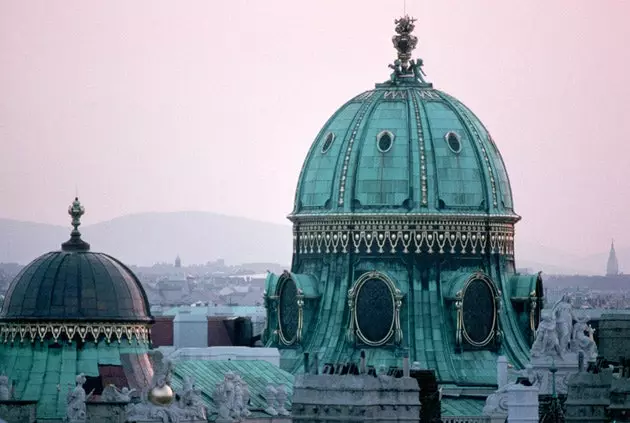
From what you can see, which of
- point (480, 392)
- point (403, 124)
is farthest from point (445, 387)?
point (403, 124)

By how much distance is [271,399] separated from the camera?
11325cm

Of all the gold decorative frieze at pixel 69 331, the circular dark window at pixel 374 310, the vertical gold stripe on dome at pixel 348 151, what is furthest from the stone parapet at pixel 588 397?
the vertical gold stripe on dome at pixel 348 151

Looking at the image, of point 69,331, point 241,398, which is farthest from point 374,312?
point 69,331

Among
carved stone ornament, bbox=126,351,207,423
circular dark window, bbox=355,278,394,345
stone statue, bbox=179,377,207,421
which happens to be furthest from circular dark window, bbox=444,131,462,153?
carved stone ornament, bbox=126,351,207,423

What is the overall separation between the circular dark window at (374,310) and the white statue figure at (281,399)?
13.2 meters

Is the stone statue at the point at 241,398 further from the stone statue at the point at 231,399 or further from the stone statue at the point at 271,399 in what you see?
the stone statue at the point at 271,399

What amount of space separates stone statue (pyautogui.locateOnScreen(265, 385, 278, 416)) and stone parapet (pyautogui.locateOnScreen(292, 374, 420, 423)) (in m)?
15.5

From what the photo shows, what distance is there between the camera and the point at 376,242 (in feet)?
422

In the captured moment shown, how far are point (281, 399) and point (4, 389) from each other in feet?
49.6

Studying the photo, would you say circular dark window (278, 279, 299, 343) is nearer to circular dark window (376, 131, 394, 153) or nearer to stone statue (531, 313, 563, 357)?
circular dark window (376, 131, 394, 153)

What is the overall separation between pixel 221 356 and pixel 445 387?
23.3 feet

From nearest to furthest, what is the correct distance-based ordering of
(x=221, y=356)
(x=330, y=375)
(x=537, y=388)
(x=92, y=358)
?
1. (x=330, y=375)
2. (x=92, y=358)
3. (x=537, y=388)
4. (x=221, y=356)

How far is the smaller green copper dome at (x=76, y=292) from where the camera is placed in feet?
337

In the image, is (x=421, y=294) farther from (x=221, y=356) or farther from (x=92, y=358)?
(x=92, y=358)
